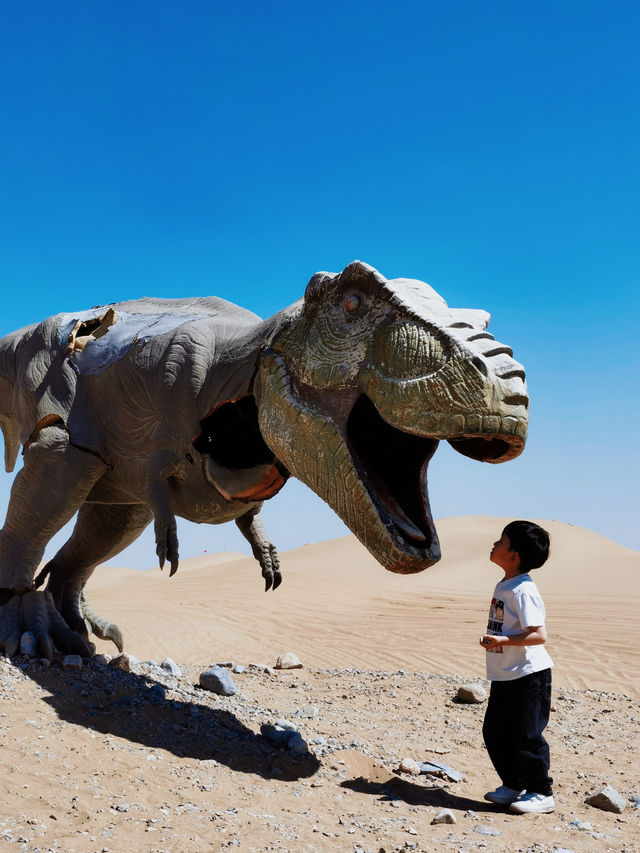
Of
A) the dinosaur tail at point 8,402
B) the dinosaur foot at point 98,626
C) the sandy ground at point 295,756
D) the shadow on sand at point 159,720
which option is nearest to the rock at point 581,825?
the sandy ground at point 295,756

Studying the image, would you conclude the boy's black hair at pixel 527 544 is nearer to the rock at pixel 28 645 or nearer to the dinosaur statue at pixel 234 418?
the dinosaur statue at pixel 234 418

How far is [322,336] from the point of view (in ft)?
13.0

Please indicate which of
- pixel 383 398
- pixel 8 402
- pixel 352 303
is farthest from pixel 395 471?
pixel 8 402

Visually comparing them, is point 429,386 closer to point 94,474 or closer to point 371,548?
point 371,548

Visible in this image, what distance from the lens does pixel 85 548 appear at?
6348mm

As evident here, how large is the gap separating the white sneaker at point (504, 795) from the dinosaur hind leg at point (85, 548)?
3.51m

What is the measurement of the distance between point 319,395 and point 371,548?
78 cm

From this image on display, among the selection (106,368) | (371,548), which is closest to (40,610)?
(106,368)

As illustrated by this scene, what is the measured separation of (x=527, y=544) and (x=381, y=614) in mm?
10505

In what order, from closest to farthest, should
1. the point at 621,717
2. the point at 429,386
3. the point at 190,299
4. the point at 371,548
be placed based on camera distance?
the point at 429,386 → the point at 371,548 → the point at 190,299 → the point at 621,717

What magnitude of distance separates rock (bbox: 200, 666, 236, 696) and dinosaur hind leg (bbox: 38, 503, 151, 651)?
1.22 metres

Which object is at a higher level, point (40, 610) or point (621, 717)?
point (40, 610)

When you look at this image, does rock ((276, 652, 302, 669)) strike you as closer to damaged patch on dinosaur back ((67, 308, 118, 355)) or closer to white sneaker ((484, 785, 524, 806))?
damaged patch on dinosaur back ((67, 308, 118, 355))

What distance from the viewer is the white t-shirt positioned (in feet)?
12.3
